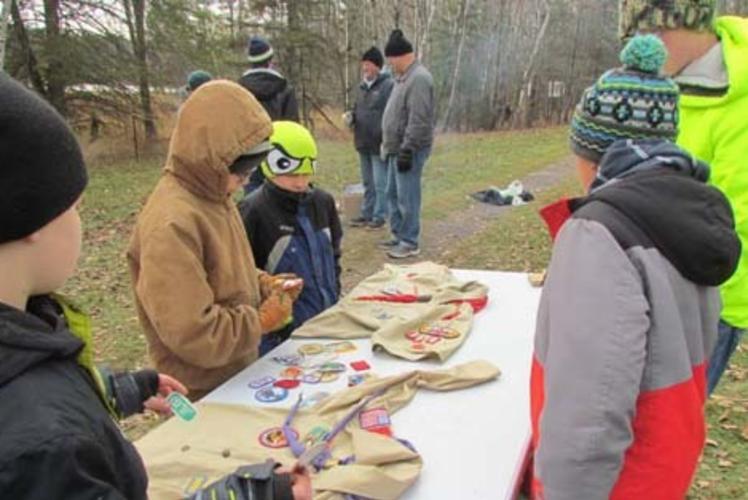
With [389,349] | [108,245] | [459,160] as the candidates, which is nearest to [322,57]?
[459,160]

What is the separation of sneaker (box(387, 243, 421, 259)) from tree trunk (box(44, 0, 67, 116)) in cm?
772

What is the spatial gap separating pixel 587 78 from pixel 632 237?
72.0 feet

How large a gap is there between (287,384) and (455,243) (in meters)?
5.02

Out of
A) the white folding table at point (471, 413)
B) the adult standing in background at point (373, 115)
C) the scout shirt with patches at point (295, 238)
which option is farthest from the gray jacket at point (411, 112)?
the white folding table at point (471, 413)

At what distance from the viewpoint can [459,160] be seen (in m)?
12.7

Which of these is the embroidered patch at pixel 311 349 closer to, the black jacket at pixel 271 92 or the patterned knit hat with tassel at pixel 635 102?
the patterned knit hat with tassel at pixel 635 102

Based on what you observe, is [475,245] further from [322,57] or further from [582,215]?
[322,57]

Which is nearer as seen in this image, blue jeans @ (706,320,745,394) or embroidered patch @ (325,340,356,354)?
blue jeans @ (706,320,745,394)

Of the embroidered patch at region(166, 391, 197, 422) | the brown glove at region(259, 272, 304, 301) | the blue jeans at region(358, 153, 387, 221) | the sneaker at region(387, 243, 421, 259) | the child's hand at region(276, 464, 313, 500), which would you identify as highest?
the brown glove at region(259, 272, 304, 301)

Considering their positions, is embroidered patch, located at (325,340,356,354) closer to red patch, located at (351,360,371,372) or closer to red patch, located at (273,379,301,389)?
red patch, located at (351,360,371,372)

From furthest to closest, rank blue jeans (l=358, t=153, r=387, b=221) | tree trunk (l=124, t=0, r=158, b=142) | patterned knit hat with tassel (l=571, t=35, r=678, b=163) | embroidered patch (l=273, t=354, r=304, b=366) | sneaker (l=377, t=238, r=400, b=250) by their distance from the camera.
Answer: tree trunk (l=124, t=0, r=158, b=142) → blue jeans (l=358, t=153, r=387, b=221) → sneaker (l=377, t=238, r=400, b=250) → embroidered patch (l=273, t=354, r=304, b=366) → patterned knit hat with tassel (l=571, t=35, r=678, b=163)

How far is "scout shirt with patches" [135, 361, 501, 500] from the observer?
4.92 ft

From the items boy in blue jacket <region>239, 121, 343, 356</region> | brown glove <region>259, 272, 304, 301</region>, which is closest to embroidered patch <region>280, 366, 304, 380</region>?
brown glove <region>259, 272, 304, 301</region>

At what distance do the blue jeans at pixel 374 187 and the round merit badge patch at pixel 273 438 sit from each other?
5315 millimetres
